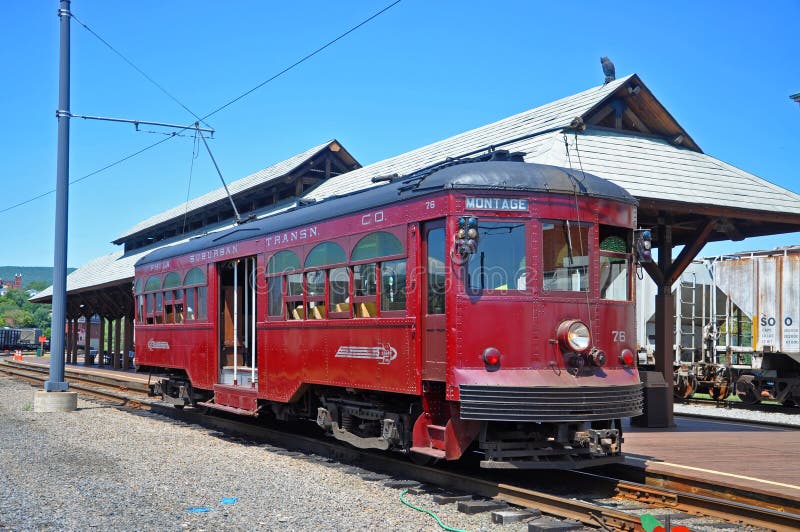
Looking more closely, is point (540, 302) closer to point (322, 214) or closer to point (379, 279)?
point (379, 279)

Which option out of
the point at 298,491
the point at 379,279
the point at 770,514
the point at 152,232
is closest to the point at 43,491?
the point at 298,491

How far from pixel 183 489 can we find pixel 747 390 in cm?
1463

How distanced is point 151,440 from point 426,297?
6.26 metres

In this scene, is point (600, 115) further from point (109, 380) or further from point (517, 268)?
point (109, 380)

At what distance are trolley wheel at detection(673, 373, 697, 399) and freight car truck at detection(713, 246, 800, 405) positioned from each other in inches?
37.9

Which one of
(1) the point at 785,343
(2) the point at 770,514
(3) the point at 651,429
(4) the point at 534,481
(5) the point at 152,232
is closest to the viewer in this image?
(2) the point at 770,514

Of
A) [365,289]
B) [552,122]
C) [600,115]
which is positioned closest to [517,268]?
[365,289]

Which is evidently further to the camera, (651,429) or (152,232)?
(152,232)

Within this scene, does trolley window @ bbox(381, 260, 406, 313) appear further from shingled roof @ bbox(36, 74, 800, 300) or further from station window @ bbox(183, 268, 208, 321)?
station window @ bbox(183, 268, 208, 321)

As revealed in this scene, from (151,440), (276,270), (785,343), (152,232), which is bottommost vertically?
(151,440)

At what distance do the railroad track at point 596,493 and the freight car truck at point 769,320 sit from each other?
11193 mm

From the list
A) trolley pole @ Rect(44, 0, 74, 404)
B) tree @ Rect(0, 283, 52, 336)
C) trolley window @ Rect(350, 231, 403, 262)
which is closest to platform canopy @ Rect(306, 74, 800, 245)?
trolley window @ Rect(350, 231, 403, 262)

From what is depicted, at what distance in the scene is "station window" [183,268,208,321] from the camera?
46.4 ft

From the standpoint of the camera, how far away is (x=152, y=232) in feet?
124
